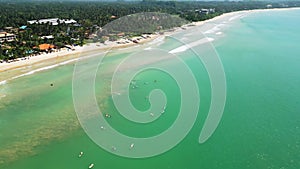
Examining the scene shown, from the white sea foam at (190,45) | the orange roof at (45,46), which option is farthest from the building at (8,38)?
the white sea foam at (190,45)

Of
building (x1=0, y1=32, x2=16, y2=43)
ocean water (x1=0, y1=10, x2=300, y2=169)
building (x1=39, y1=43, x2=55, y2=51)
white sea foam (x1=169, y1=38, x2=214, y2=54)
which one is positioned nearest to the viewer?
ocean water (x1=0, y1=10, x2=300, y2=169)

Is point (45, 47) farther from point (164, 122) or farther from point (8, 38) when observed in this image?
point (164, 122)

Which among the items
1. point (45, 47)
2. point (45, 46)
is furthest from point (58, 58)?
point (45, 46)

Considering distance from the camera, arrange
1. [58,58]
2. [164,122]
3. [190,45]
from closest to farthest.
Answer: [164,122] → [58,58] → [190,45]

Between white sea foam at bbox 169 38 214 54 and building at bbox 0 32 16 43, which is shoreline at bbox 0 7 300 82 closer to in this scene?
white sea foam at bbox 169 38 214 54

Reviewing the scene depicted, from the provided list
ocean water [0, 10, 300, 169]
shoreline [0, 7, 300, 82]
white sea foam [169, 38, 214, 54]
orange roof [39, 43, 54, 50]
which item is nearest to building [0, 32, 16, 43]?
orange roof [39, 43, 54, 50]

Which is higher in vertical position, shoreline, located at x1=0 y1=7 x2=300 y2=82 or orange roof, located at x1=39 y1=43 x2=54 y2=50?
orange roof, located at x1=39 y1=43 x2=54 y2=50

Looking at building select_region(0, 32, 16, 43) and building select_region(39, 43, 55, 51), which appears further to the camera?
building select_region(0, 32, 16, 43)

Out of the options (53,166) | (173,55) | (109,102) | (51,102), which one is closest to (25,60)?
(51,102)
